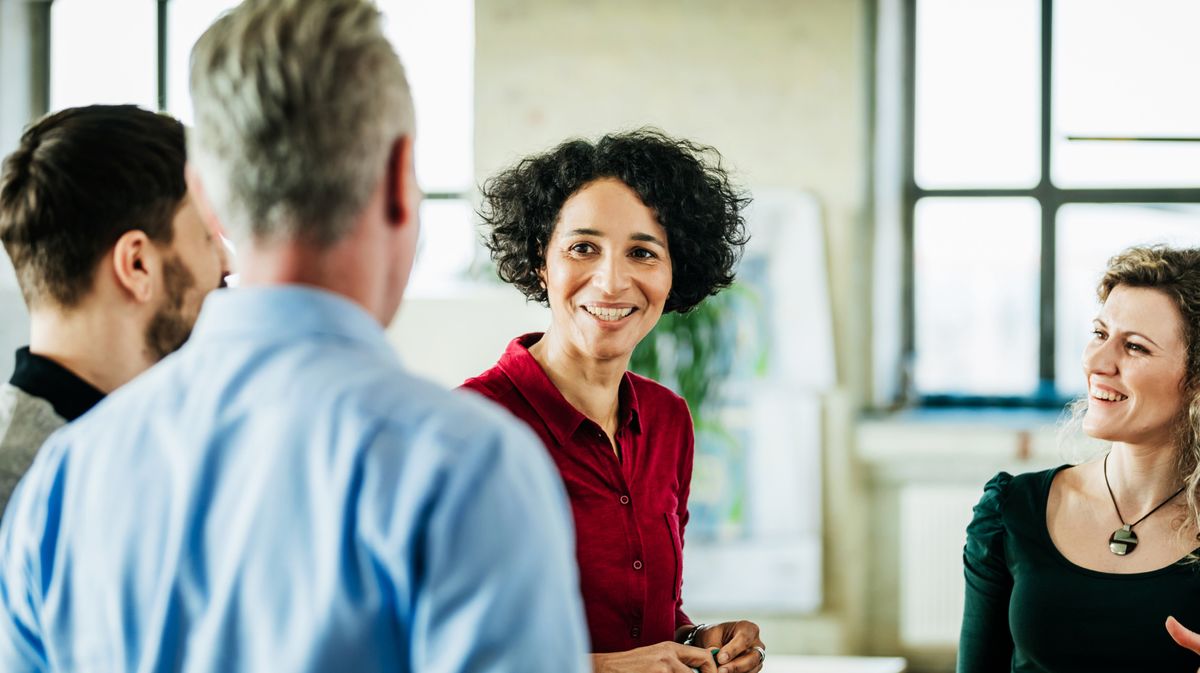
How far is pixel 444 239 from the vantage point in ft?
17.4

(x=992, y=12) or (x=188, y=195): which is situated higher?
(x=992, y=12)

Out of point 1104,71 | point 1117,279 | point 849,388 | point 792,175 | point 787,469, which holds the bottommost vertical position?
point 787,469

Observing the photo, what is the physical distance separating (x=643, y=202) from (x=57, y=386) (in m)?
0.89

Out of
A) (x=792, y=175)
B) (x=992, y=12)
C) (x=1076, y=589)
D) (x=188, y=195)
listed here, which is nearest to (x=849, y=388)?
(x=792, y=175)

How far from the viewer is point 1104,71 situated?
16.7 feet

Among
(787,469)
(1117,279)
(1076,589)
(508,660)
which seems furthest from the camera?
(787,469)

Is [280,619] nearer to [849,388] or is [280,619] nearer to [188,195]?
[188,195]

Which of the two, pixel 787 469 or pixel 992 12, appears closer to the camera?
pixel 787 469

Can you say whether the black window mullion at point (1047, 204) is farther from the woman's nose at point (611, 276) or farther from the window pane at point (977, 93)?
the woman's nose at point (611, 276)

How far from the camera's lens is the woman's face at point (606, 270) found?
1.75 m

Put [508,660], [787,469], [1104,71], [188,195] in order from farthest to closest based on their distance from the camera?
[1104,71], [787,469], [188,195], [508,660]

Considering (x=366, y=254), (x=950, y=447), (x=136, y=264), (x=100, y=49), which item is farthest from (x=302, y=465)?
(x=100, y=49)

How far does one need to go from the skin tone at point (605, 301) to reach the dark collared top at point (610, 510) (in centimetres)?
5

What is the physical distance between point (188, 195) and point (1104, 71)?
15.3 feet
